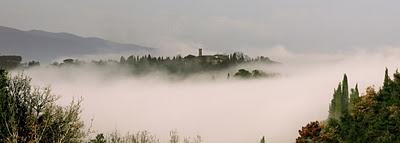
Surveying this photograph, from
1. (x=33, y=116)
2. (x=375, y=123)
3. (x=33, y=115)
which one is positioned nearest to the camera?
(x=33, y=116)

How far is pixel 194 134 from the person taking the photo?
465 feet

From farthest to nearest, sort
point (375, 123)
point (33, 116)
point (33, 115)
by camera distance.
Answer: point (375, 123) < point (33, 115) < point (33, 116)

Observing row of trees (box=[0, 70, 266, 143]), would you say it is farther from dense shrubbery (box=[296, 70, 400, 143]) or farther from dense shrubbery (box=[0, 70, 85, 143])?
dense shrubbery (box=[296, 70, 400, 143])

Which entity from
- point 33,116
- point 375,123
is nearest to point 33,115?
point 33,116

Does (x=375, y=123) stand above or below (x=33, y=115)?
below

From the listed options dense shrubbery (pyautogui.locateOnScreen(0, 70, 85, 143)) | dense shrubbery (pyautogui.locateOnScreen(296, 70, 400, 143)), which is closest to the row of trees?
dense shrubbery (pyautogui.locateOnScreen(0, 70, 85, 143))

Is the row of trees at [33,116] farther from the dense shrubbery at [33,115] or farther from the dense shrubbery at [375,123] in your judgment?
the dense shrubbery at [375,123]

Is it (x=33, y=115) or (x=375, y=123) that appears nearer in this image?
(x=33, y=115)

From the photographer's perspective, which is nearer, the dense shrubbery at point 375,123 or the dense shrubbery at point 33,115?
the dense shrubbery at point 33,115

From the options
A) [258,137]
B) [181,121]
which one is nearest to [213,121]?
[181,121]

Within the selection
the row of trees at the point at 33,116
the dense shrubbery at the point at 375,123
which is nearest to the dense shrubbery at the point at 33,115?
the row of trees at the point at 33,116

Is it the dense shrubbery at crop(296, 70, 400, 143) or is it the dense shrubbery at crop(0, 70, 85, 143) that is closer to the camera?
the dense shrubbery at crop(0, 70, 85, 143)

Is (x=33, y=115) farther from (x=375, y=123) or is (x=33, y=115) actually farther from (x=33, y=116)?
(x=375, y=123)

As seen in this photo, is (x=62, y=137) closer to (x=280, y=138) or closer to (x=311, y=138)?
(x=311, y=138)
